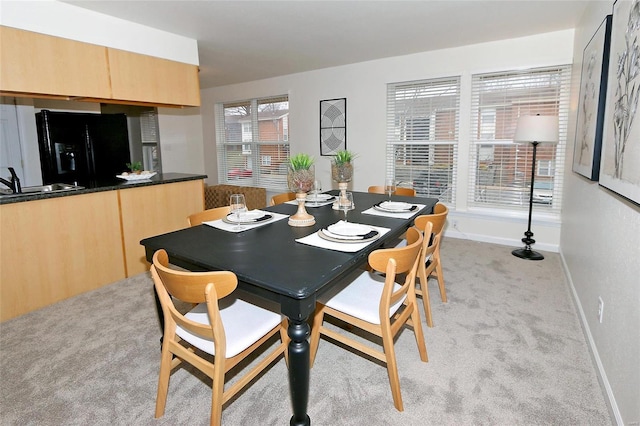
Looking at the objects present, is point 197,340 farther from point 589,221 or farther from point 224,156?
point 224,156

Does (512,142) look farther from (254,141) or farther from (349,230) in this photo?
(254,141)

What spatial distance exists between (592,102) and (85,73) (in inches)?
157

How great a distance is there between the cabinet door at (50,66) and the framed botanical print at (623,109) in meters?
3.77

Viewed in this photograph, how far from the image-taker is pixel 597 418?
159 cm

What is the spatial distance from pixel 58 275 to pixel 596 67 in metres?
4.32

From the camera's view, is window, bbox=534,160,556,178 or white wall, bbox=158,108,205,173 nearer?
window, bbox=534,160,556,178

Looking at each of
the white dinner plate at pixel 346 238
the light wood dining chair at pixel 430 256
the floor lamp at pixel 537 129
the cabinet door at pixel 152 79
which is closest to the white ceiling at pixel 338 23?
the cabinet door at pixel 152 79

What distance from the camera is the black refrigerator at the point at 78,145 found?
177 inches

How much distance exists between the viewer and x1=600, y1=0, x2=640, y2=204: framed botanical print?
1.48m

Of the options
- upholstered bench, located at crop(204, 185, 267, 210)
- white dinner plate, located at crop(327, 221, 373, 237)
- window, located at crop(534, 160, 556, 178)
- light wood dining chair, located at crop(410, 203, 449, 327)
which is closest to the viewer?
white dinner plate, located at crop(327, 221, 373, 237)

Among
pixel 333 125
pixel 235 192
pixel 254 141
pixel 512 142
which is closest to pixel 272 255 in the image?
pixel 512 142

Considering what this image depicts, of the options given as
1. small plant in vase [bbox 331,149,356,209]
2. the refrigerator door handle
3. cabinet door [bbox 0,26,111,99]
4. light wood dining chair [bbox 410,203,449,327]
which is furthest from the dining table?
the refrigerator door handle

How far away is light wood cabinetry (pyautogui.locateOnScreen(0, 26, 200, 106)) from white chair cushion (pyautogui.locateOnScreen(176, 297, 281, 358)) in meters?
2.48

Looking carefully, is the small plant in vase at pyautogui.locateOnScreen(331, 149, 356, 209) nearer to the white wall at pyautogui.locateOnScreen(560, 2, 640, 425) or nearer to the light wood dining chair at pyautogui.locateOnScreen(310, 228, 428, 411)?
the light wood dining chair at pyautogui.locateOnScreen(310, 228, 428, 411)
